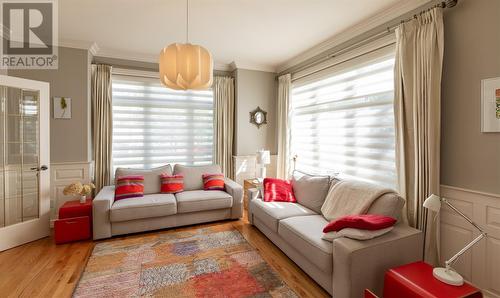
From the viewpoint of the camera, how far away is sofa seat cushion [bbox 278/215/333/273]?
2020mm

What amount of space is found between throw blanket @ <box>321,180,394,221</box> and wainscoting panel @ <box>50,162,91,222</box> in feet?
11.5

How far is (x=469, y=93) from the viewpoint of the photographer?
2053 mm

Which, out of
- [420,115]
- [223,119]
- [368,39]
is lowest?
[420,115]

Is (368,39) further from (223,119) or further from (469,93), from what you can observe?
(223,119)

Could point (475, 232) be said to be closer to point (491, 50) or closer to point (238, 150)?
point (491, 50)

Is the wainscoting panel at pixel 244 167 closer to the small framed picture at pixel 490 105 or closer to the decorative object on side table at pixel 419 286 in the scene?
the decorative object on side table at pixel 419 286

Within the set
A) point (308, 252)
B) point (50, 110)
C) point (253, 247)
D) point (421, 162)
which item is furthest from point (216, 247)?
point (50, 110)

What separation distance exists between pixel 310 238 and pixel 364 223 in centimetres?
50

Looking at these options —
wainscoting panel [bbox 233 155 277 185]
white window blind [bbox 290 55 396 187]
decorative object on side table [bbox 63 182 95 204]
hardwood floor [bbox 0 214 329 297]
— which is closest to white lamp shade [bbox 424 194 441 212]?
white window blind [bbox 290 55 396 187]

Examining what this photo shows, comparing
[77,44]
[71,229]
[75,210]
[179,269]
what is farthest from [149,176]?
[77,44]

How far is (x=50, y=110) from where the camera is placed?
3.42 m

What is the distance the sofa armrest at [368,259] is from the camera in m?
1.83

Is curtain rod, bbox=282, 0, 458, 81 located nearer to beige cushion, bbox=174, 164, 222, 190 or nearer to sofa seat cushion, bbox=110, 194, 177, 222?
beige cushion, bbox=174, 164, 222, 190

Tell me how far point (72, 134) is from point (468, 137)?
15.5 ft
